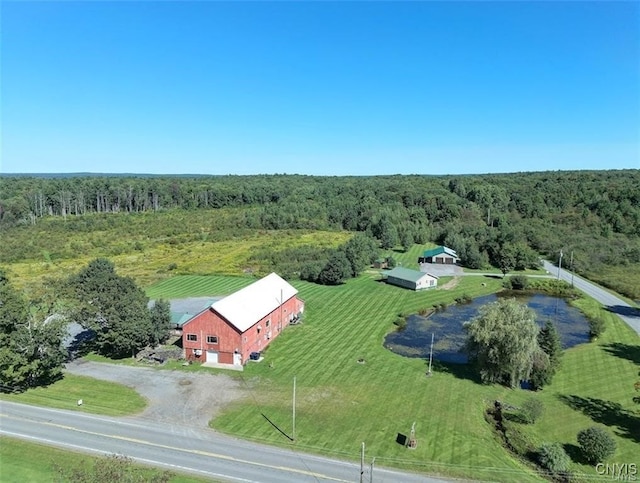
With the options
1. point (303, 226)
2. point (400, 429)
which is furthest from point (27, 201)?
point (400, 429)

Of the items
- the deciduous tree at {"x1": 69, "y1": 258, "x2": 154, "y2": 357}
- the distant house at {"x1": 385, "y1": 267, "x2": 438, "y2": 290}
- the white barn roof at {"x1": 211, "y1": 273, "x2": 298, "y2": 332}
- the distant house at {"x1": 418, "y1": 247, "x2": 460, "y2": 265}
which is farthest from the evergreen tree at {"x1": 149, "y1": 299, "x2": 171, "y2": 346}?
the distant house at {"x1": 418, "y1": 247, "x2": 460, "y2": 265}

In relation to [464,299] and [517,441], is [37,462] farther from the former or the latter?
[464,299]

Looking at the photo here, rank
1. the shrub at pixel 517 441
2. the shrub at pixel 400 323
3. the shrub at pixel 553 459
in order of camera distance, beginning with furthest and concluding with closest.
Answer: the shrub at pixel 400 323 → the shrub at pixel 517 441 → the shrub at pixel 553 459

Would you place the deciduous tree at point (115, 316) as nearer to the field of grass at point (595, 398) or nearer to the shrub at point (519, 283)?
the field of grass at point (595, 398)

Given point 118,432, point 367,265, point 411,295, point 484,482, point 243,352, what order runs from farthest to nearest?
point 367,265 → point 411,295 → point 243,352 → point 118,432 → point 484,482

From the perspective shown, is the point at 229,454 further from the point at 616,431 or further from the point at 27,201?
the point at 27,201

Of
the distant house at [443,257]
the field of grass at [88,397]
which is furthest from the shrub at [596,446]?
the distant house at [443,257]

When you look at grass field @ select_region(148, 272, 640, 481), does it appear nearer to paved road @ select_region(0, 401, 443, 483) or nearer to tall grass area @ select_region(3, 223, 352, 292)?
paved road @ select_region(0, 401, 443, 483)
